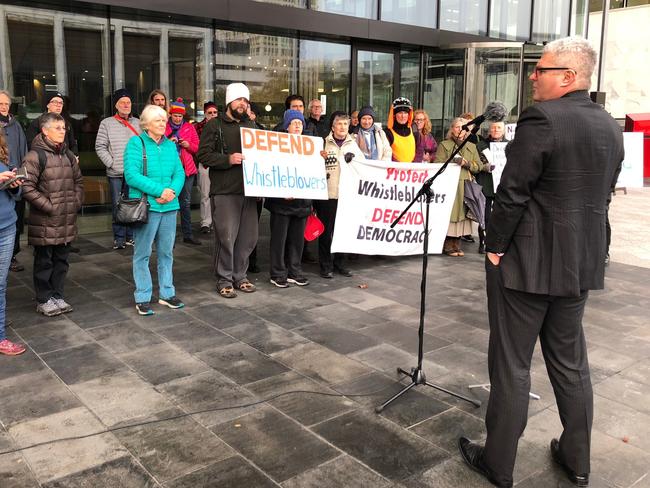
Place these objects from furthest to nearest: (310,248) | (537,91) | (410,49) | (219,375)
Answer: (410,49)
(310,248)
(219,375)
(537,91)

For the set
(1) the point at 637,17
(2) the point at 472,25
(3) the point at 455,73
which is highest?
(1) the point at 637,17

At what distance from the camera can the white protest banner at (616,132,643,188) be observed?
516 inches

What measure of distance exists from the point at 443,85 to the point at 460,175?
5832 mm

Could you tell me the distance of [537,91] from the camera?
121 inches

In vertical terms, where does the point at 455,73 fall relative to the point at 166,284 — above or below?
above

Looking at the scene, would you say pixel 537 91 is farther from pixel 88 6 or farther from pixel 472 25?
pixel 472 25

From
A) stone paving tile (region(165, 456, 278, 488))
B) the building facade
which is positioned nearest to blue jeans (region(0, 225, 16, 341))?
stone paving tile (region(165, 456, 278, 488))

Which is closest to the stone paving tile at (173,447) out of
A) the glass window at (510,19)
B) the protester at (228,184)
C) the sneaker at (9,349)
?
the sneaker at (9,349)

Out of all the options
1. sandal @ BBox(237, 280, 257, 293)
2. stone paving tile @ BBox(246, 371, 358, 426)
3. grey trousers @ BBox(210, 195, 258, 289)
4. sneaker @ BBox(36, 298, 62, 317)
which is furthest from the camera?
sandal @ BBox(237, 280, 257, 293)

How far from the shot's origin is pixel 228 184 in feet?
21.2

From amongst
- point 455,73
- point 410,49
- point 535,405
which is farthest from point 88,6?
point 535,405

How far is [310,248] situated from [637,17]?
25630 millimetres

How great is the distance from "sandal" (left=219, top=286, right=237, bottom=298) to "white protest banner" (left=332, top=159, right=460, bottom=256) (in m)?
1.35

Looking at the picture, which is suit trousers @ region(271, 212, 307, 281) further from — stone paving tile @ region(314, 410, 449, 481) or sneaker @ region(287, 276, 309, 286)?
stone paving tile @ region(314, 410, 449, 481)
